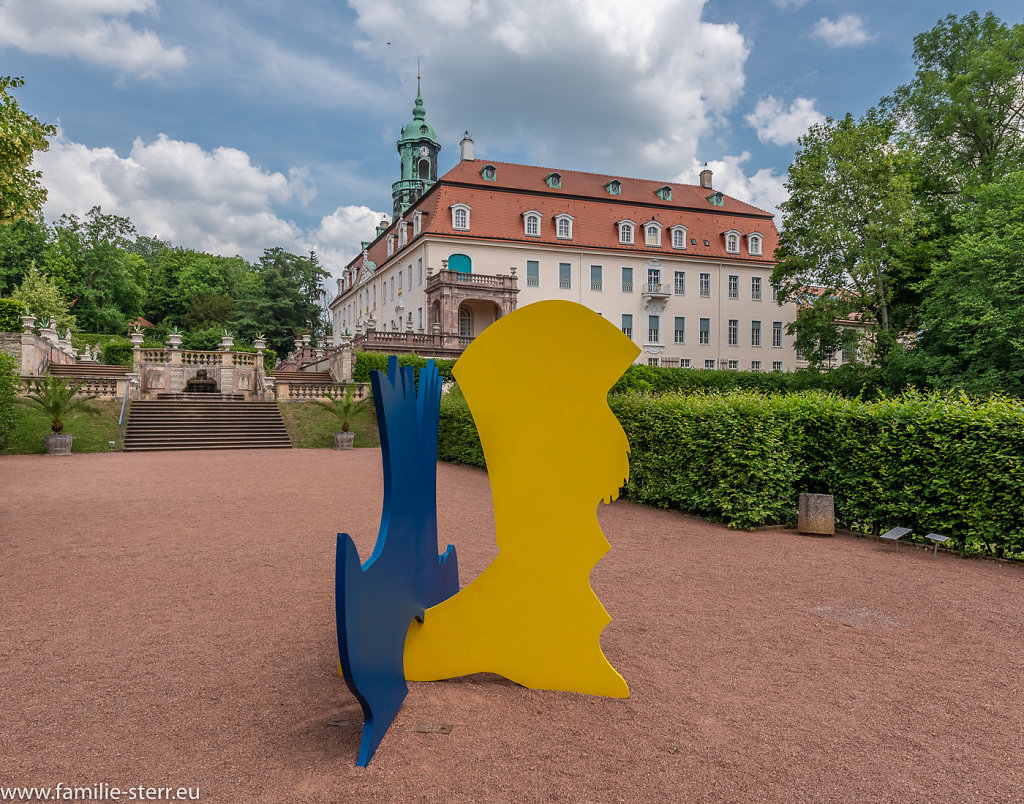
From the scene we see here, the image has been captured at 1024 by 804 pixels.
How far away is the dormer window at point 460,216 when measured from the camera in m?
40.7

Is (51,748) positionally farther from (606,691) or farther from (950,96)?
(950,96)

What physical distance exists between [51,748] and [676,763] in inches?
140

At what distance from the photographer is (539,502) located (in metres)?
4.16

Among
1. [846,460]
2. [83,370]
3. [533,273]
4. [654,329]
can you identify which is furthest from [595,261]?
[846,460]

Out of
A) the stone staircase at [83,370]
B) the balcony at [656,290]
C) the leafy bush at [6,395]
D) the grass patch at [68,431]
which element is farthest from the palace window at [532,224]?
the leafy bush at [6,395]

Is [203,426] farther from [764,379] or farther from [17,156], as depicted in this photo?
[764,379]

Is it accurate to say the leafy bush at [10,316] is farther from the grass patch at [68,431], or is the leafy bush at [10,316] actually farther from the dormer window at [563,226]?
the dormer window at [563,226]

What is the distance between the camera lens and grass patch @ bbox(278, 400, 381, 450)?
23875mm

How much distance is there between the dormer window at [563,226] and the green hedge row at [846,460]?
108 feet

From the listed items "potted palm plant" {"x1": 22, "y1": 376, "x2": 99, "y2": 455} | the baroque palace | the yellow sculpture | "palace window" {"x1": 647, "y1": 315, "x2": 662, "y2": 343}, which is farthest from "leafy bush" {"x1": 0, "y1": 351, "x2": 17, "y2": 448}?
"palace window" {"x1": 647, "y1": 315, "x2": 662, "y2": 343}

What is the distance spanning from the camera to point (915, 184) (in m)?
27.9

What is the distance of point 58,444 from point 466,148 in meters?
35.6

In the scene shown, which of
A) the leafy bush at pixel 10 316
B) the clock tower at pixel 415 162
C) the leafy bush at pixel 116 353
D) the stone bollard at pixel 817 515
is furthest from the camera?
the clock tower at pixel 415 162

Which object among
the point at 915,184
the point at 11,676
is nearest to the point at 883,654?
the point at 11,676
